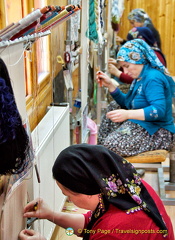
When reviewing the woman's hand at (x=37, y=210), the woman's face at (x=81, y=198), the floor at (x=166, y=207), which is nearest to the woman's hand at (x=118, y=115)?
the floor at (x=166, y=207)

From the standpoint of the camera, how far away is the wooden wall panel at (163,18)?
6.79 m

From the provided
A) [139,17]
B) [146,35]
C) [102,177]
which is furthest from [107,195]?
[139,17]

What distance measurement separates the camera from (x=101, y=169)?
1.28 meters

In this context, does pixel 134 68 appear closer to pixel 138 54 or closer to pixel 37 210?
pixel 138 54

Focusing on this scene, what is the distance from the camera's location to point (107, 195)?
51.1 inches

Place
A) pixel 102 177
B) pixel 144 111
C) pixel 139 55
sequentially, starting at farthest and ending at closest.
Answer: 1. pixel 139 55
2. pixel 144 111
3. pixel 102 177

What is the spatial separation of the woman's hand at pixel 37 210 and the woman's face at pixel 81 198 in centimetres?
14

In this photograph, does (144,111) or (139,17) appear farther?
(139,17)

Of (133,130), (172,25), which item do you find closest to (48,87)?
(133,130)

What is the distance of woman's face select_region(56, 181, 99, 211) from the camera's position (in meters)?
1.29

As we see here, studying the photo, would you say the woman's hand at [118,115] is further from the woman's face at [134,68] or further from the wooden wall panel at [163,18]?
the wooden wall panel at [163,18]

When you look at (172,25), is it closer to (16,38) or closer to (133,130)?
(133,130)

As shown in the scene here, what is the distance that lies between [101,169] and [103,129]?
6.47 feet

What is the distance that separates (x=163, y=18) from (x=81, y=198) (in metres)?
5.95
